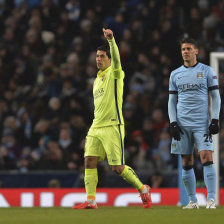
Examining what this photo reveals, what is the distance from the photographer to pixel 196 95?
30.5ft

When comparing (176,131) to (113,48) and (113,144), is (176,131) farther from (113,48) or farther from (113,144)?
(113,48)

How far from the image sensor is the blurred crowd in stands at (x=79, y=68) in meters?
14.3

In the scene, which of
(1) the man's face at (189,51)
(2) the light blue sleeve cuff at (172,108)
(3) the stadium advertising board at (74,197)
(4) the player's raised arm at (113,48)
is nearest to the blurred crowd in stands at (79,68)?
(3) the stadium advertising board at (74,197)

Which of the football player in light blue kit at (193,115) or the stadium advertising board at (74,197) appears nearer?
the football player in light blue kit at (193,115)

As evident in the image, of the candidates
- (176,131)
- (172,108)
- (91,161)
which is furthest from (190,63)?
(91,161)

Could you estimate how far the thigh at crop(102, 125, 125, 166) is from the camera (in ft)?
31.1

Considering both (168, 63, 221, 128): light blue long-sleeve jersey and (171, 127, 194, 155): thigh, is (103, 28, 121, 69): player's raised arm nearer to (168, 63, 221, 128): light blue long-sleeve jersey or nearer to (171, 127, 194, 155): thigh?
(168, 63, 221, 128): light blue long-sleeve jersey

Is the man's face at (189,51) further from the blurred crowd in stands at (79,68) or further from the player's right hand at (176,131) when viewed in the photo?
the blurred crowd in stands at (79,68)

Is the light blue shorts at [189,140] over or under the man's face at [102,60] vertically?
under

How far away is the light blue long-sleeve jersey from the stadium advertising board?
12.3 feet

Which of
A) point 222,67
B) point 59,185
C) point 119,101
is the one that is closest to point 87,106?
point 59,185

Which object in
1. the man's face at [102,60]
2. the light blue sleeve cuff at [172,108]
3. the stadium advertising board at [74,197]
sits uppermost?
the man's face at [102,60]

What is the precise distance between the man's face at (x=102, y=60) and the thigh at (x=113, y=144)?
29.0 inches

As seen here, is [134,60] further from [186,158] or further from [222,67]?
[186,158]
